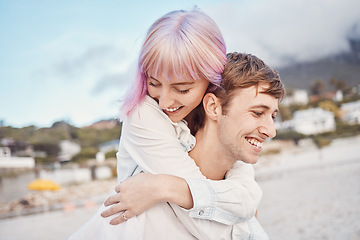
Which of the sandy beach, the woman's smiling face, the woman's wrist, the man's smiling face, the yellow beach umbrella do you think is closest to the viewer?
the woman's wrist

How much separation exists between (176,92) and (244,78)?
1.38 feet

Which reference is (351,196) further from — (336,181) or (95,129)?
(95,129)

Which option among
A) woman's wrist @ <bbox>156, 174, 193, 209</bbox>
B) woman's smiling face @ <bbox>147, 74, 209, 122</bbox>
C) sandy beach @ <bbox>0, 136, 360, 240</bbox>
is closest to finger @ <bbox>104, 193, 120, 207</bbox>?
woman's wrist @ <bbox>156, 174, 193, 209</bbox>

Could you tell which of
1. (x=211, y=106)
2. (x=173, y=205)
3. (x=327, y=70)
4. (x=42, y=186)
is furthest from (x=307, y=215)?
(x=327, y=70)

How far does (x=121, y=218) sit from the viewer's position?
1856 millimetres

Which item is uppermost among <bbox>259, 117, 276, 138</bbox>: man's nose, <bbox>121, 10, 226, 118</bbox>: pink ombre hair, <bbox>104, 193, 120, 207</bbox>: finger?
<bbox>121, 10, 226, 118</bbox>: pink ombre hair

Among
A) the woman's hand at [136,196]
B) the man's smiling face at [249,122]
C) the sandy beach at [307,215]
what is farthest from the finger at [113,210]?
the sandy beach at [307,215]

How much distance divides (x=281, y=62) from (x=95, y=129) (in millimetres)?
40408

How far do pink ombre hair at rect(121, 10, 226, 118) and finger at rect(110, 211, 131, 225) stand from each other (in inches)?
21.7

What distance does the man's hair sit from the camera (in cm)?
209

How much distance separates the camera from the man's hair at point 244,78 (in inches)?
82.2

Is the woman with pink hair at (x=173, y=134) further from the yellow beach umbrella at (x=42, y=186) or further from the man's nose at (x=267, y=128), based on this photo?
the yellow beach umbrella at (x=42, y=186)

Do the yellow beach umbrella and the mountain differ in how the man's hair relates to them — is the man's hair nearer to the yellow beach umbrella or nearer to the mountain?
the yellow beach umbrella

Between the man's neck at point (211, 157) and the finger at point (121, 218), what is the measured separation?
1.95 ft
